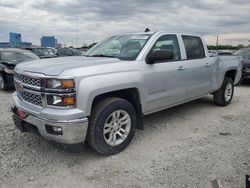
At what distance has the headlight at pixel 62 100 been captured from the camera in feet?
9.98

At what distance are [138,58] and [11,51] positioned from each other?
7.19 metres

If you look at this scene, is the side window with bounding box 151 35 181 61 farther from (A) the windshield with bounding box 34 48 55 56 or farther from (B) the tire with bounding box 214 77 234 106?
Result: (A) the windshield with bounding box 34 48 55 56

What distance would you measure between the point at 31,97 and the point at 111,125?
1.17 m

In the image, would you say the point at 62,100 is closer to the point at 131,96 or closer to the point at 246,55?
the point at 131,96

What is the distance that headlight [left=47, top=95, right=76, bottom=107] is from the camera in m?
3.04

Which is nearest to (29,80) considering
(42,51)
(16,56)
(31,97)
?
(31,97)

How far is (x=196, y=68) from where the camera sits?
510cm

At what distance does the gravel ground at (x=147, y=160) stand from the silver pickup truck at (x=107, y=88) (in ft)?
1.13

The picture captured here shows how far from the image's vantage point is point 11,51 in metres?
9.45

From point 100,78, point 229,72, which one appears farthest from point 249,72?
point 100,78

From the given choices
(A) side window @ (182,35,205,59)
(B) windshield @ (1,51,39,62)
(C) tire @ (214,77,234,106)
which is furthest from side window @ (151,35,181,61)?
(B) windshield @ (1,51,39,62)

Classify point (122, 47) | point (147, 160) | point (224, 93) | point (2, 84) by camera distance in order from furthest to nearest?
point (2, 84)
point (224, 93)
point (122, 47)
point (147, 160)

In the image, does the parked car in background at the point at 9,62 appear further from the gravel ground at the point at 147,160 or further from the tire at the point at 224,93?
the tire at the point at 224,93

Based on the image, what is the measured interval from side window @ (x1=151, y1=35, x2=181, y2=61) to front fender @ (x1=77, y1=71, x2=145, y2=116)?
0.95 m
